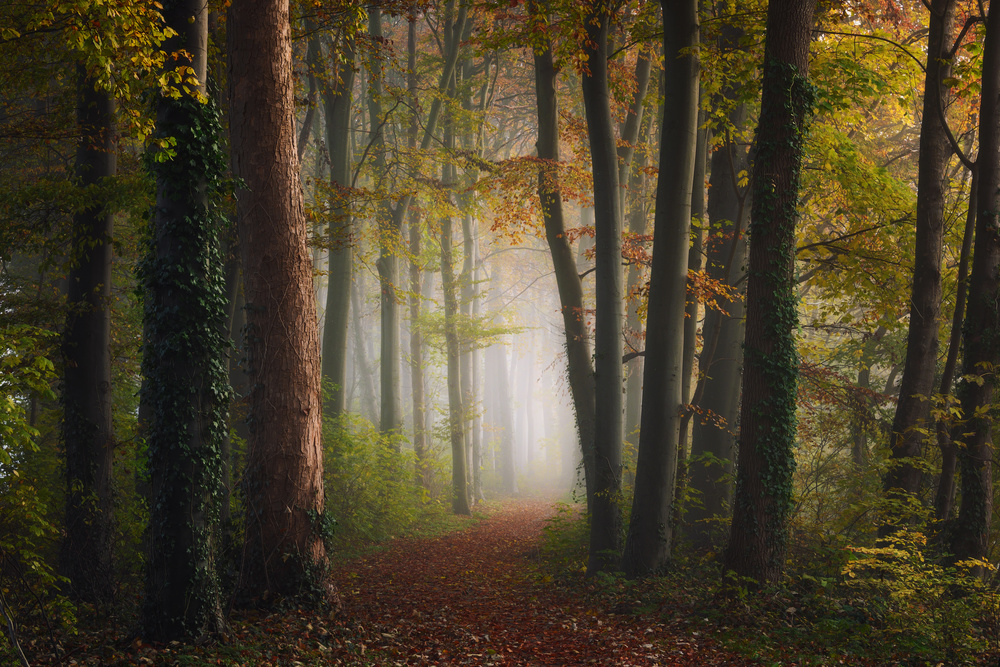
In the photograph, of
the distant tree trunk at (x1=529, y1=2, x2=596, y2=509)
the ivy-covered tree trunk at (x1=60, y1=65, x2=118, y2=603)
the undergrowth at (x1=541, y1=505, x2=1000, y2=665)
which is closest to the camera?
the undergrowth at (x1=541, y1=505, x2=1000, y2=665)

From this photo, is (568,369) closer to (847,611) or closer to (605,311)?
(605,311)

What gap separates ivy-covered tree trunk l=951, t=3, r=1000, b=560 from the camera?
744cm

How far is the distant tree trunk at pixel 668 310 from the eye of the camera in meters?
8.44

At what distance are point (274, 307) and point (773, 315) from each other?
221 inches

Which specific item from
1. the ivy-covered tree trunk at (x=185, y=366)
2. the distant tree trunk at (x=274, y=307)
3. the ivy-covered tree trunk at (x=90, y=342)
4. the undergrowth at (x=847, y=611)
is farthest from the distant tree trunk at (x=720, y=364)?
the ivy-covered tree trunk at (x=90, y=342)

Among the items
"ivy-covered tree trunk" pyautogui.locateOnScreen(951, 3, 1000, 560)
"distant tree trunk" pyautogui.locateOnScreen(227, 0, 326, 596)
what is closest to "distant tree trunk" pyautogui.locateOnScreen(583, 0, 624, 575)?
"ivy-covered tree trunk" pyautogui.locateOnScreen(951, 3, 1000, 560)

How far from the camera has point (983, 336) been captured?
7.55 meters

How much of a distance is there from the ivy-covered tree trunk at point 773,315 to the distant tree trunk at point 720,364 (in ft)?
7.55

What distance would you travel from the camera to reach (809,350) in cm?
1255

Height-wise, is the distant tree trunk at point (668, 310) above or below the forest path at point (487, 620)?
above

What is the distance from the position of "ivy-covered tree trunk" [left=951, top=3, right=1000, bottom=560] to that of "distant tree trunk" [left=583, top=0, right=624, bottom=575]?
14.1 feet

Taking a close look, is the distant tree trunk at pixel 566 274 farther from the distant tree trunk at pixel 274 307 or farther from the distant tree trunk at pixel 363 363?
the distant tree trunk at pixel 363 363

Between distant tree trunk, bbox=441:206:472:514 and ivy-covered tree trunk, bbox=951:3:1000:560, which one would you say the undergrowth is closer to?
ivy-covered tree trunk, bbox=951:3:1000:560

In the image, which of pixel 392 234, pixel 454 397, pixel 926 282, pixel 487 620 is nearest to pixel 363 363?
pixel 454 397
